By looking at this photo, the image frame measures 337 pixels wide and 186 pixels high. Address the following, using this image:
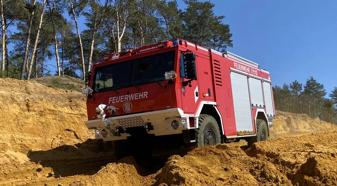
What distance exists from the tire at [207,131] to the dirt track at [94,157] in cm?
55

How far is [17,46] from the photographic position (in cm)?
5016

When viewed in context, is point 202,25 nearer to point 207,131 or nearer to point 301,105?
point 301,105

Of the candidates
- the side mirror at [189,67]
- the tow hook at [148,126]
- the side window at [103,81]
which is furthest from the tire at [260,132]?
the side window at [103,81]

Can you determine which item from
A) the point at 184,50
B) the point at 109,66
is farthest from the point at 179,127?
the point at 109,66

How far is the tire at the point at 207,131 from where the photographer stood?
11180mm

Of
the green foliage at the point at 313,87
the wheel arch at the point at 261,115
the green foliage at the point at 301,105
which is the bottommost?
the wheel arch at the point at 261,115

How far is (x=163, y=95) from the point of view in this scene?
35.2ft

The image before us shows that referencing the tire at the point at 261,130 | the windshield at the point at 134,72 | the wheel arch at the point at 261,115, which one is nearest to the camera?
the windshield at the point at 134,72

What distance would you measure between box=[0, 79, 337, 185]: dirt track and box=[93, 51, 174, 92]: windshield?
1.80 metres

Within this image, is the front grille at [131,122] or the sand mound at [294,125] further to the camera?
the sand mound at [294,125]

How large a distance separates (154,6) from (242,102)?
31.6 metres

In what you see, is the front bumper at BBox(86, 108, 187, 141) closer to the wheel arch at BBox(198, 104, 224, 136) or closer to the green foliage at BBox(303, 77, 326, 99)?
the wheel arch at BBox(198, 104, 224, 136)

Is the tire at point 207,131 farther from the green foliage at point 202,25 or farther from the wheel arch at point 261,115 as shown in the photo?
the green foliage at point 202,25

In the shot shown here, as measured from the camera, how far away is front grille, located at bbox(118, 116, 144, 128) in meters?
11.0
